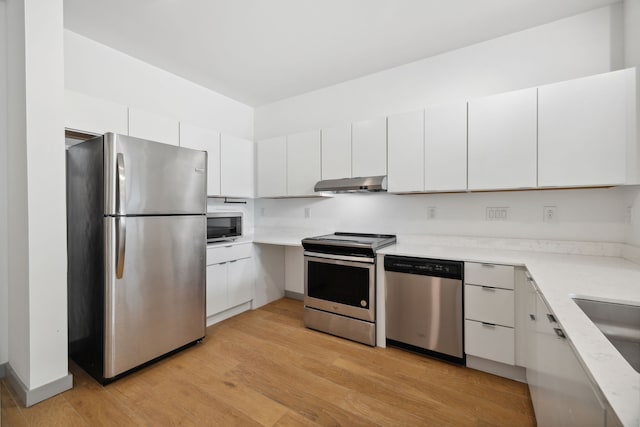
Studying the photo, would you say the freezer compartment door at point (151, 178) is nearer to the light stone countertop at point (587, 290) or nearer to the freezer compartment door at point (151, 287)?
the freezer compartment door at point (151, 287)

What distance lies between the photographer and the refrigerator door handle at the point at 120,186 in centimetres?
192

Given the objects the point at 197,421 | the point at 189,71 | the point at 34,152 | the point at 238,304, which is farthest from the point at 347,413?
the point at 189,71

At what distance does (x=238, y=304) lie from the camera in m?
3.20

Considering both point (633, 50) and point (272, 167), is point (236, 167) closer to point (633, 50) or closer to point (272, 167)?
point (272, 167)

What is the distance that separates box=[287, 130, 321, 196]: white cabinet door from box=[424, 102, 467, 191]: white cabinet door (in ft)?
3.93

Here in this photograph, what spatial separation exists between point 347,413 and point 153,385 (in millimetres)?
1367

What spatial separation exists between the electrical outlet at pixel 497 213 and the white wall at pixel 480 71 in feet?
3.45

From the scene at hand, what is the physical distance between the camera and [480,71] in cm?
257

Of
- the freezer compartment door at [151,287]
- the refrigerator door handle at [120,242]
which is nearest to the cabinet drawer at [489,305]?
the freezer compartment door at [151,287]

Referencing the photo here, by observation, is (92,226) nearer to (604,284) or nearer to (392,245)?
(392,245)

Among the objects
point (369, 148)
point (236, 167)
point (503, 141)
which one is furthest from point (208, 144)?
point (503, 141)

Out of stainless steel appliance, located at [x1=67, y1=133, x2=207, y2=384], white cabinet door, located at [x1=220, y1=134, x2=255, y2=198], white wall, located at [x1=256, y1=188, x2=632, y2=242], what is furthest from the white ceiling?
white wall, located at [x1=256, y1=188, x2=632, y2=242]

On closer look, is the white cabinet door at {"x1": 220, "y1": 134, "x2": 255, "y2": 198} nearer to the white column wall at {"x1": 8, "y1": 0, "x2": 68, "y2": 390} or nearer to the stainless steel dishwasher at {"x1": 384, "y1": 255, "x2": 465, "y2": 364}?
the white column wall at {"x1": 8, "y1": 0, "x2": 68, "y2": 390}

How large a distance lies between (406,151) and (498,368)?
1.90 meters
